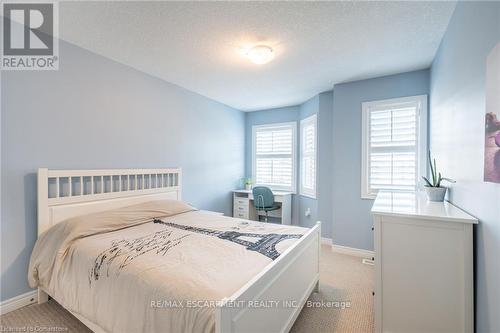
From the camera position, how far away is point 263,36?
2135 mm

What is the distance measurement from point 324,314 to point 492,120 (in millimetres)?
1820

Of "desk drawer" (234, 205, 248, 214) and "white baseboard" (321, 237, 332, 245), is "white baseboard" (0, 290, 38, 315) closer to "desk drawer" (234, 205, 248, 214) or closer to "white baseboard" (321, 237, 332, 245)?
"desk drawer" (234, 205, 248, 214)

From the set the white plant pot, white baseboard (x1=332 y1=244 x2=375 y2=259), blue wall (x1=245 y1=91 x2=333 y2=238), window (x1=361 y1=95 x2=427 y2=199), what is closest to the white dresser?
the white plant pot

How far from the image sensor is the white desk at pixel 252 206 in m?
4.30

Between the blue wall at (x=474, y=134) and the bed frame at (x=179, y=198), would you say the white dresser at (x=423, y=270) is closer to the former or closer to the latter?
the blue wall at (x=474, y=134)

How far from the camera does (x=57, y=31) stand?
6.89 feet

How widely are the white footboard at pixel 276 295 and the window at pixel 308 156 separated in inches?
80.4

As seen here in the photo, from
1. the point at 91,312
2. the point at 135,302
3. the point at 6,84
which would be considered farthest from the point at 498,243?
the point at 6,84

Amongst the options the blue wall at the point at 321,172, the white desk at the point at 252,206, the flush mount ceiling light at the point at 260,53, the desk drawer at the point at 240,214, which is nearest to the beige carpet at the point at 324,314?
the blue wall at the point at 321,172

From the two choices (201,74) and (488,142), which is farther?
(201,74)

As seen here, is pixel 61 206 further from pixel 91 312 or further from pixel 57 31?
pixel 57 31

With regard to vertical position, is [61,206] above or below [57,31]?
below

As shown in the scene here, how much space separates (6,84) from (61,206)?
44.4 inches

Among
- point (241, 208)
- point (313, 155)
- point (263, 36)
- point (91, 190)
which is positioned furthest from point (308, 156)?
point (91, 190)
